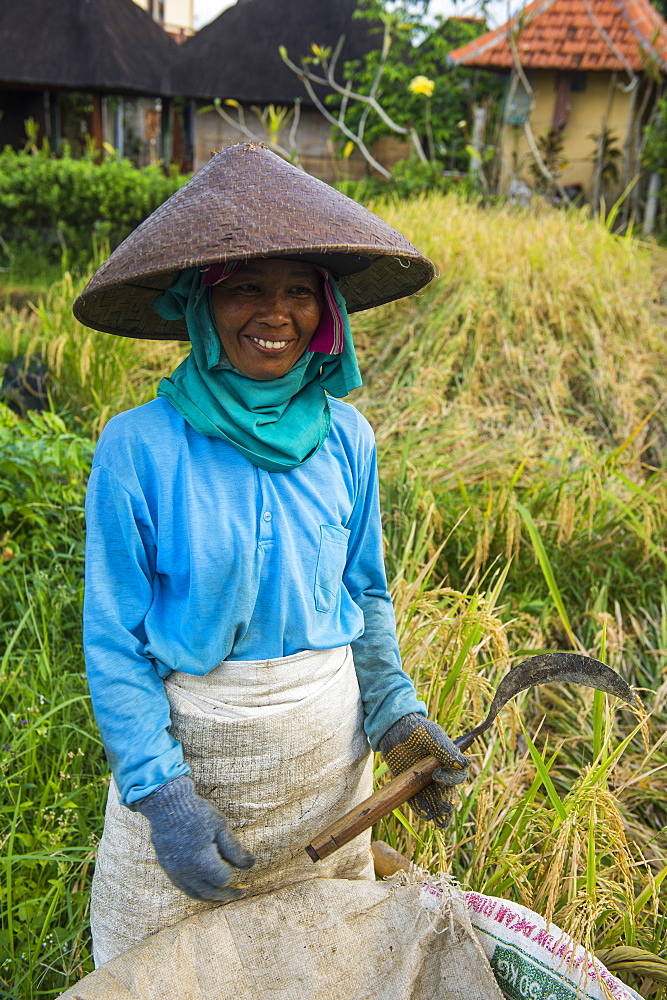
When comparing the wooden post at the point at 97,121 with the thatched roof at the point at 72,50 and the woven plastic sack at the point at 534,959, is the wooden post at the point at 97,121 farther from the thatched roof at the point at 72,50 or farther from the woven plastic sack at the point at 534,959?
the woven plastic sack at the point at 534,959

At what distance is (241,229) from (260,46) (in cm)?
1420

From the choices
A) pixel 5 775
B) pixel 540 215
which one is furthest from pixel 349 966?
pixel 540 215

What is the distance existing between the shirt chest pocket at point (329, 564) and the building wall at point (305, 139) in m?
11.0

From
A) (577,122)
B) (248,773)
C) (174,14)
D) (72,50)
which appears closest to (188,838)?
(248,773)

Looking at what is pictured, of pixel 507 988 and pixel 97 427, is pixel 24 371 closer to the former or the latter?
pixel 97 427

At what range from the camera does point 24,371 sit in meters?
4.31

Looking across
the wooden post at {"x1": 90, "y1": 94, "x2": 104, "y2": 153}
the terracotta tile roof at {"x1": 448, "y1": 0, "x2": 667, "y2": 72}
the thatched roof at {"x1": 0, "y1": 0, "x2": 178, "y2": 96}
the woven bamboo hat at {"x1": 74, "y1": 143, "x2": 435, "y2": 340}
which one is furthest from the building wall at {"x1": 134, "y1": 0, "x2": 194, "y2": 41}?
the woven bamboo hat at {"x1": 74, "y1": 143, "x2": 435, "y2": 340}

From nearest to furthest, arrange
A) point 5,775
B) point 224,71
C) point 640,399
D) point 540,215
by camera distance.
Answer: point 5,775, point 640,399, point 540,215, point 224,71

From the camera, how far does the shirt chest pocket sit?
4.73 feet

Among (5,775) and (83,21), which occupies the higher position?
(83,21)

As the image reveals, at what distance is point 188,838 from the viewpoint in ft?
4.14

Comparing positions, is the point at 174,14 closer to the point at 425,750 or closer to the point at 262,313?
the point at 262,313

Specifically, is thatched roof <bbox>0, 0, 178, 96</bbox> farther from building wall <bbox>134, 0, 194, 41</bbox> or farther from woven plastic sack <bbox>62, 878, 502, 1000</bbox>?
woven plastic sack <bbox>62, 878, 502, 1000</bbox>

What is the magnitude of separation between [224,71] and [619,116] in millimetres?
7046
